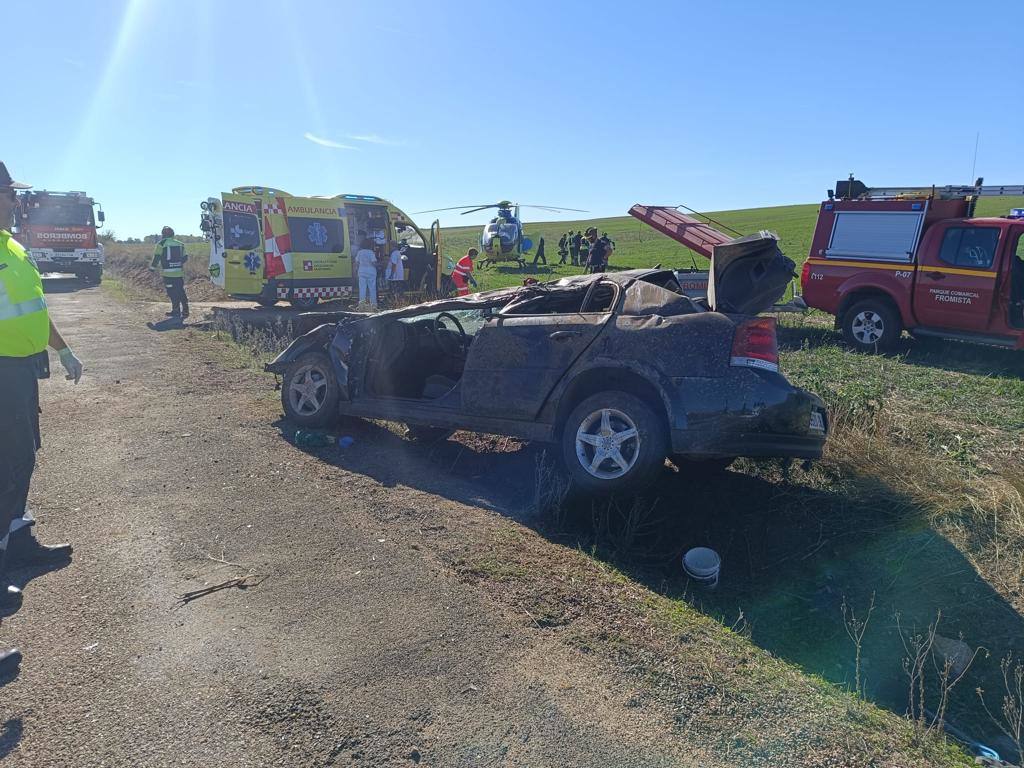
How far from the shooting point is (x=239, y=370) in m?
8.88

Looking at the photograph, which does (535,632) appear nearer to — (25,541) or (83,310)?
(25,541)

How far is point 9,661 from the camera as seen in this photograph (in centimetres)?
269

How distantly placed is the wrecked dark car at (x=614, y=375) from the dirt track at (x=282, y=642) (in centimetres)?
73

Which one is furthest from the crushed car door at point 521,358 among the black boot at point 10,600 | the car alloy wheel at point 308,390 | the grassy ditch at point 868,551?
the black boot at point 10,600

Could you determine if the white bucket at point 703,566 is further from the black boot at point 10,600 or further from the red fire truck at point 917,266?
the red fire truck at point 917,266

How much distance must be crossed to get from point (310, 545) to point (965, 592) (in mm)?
3434

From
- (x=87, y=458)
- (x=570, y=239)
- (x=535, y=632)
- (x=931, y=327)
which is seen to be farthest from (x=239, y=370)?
(x=570, y=239)

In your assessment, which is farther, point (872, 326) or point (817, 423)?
point (872, 326)

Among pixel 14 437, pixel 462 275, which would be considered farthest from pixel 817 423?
pixel 462 275

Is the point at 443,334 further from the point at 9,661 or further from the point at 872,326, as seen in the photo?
the point at 872,326

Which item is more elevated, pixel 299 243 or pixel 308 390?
pixel 299 243

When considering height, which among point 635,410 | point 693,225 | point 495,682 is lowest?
point 495,682

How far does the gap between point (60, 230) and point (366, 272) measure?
14.3 meters

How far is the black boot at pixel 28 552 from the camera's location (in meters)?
3.57
